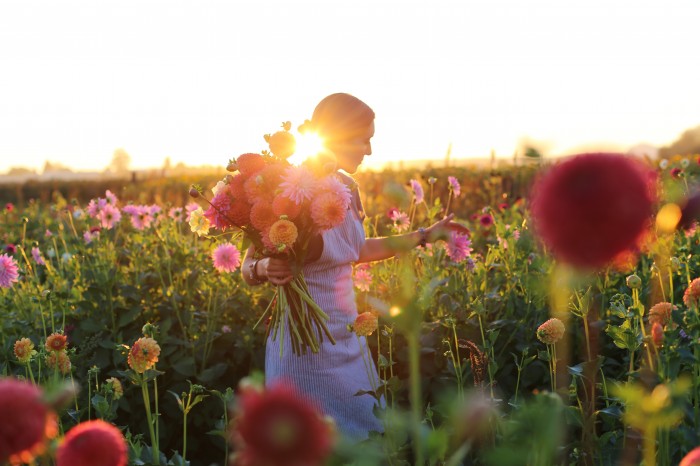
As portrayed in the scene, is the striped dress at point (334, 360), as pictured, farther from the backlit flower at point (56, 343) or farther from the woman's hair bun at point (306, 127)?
the backlit flower at point (56, 343)

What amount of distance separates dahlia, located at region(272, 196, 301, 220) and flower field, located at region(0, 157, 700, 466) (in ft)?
1.20

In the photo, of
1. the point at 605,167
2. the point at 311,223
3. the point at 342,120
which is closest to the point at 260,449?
the point at 605,167

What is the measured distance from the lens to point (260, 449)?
570 mm

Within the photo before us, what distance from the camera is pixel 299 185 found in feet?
6.89

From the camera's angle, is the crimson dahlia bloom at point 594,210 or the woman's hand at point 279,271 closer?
the crimson dahlia bloom at point 594,210

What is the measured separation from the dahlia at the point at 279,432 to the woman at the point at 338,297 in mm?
2005

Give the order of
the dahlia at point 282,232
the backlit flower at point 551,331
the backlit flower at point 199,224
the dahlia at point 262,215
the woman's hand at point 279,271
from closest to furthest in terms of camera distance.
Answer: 1. the backlit flower at point 551,331
2. the dahlia at point 282,232
3. the dahlia at point 262,215
4. the woman's hand at point 279,271
5. the backlit flower at point 199,224

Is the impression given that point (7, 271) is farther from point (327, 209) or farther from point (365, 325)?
point (365, 325)

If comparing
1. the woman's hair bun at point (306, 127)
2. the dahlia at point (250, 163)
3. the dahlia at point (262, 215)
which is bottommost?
the dahlia at point (262, 215)

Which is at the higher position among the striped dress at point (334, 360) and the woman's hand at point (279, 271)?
the woman's hand at point (279, 271)

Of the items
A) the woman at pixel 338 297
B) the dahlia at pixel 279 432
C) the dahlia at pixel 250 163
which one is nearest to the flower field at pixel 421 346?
the dahlia at pixel 279 432

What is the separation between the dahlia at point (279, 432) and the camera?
0.57m

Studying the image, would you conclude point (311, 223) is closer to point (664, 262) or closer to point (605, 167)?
point (664, 262)

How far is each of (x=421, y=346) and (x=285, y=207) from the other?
1.32 metres
